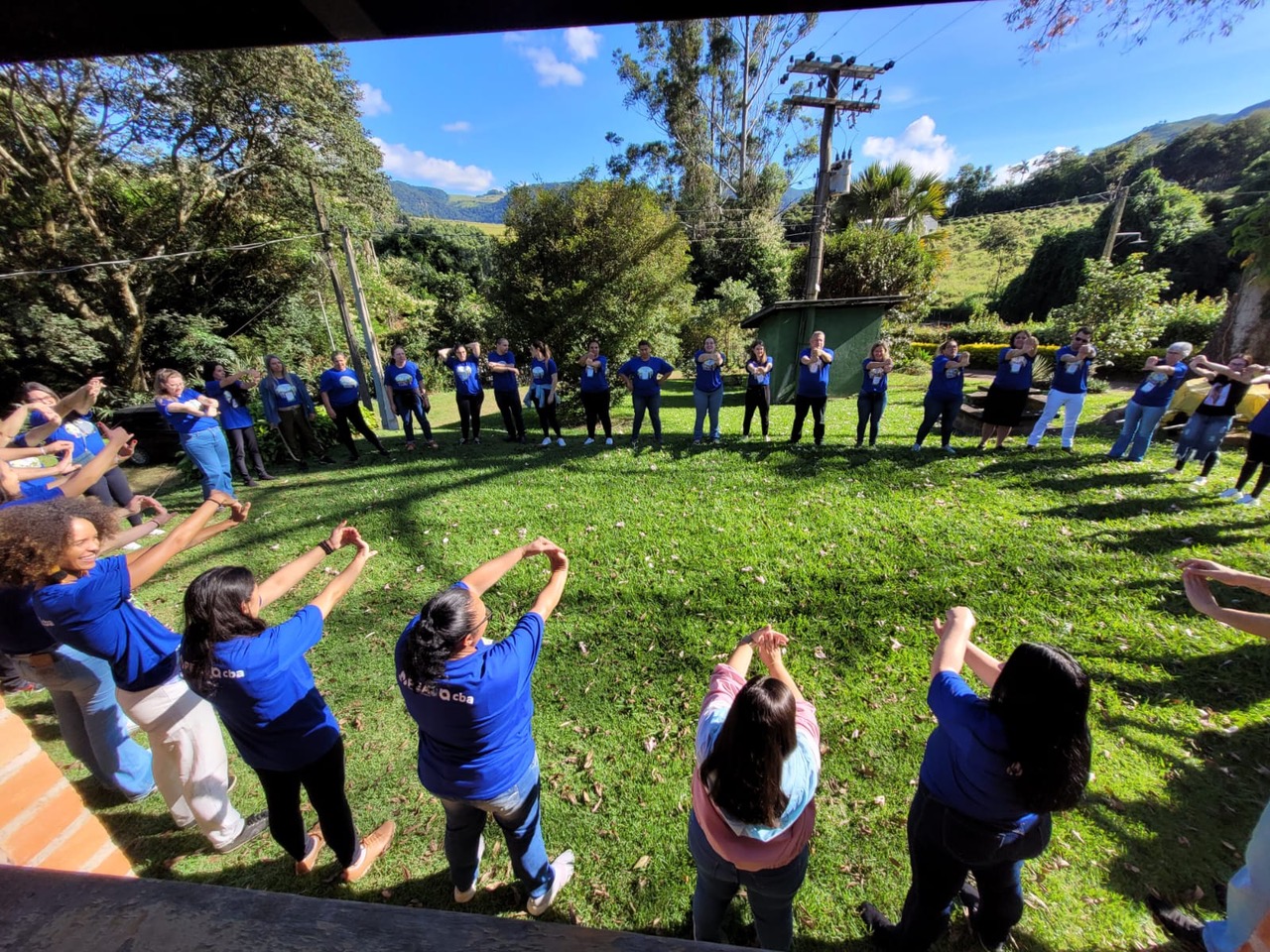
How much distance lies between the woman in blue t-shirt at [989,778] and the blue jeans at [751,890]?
594mm

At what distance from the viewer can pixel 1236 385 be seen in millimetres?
6223

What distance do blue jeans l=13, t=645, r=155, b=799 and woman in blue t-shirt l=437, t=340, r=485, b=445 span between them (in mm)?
7000

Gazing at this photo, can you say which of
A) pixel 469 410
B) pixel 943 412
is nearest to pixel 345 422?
pixel 469 410

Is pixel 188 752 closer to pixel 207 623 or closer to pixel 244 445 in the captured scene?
pixel 207 623

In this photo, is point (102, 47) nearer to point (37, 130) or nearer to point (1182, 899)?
point (1182, 899)

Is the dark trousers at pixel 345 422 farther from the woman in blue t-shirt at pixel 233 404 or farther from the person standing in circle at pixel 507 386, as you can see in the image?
the person standing in circle at pixel 507 386

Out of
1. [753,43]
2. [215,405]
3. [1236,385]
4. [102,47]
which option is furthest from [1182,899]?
[753,43]

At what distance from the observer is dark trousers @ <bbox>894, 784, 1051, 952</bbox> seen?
1863 millimetres

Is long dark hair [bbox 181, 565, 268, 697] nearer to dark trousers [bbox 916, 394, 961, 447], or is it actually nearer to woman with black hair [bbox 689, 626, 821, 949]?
woman with black hair [bbox 689, 626, 821, 949]

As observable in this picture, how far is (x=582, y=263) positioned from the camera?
1271cm

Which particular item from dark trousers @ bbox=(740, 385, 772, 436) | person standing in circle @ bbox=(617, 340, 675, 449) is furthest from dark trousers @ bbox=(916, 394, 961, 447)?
person standing in circle @ bbox=(617, 340, 675, 449)

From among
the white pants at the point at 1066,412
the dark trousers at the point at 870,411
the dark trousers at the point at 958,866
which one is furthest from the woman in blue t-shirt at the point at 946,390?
the dark trousers at the point at 958,866

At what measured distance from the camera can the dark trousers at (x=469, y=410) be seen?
31.8 ft

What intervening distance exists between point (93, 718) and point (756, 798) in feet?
12.4
